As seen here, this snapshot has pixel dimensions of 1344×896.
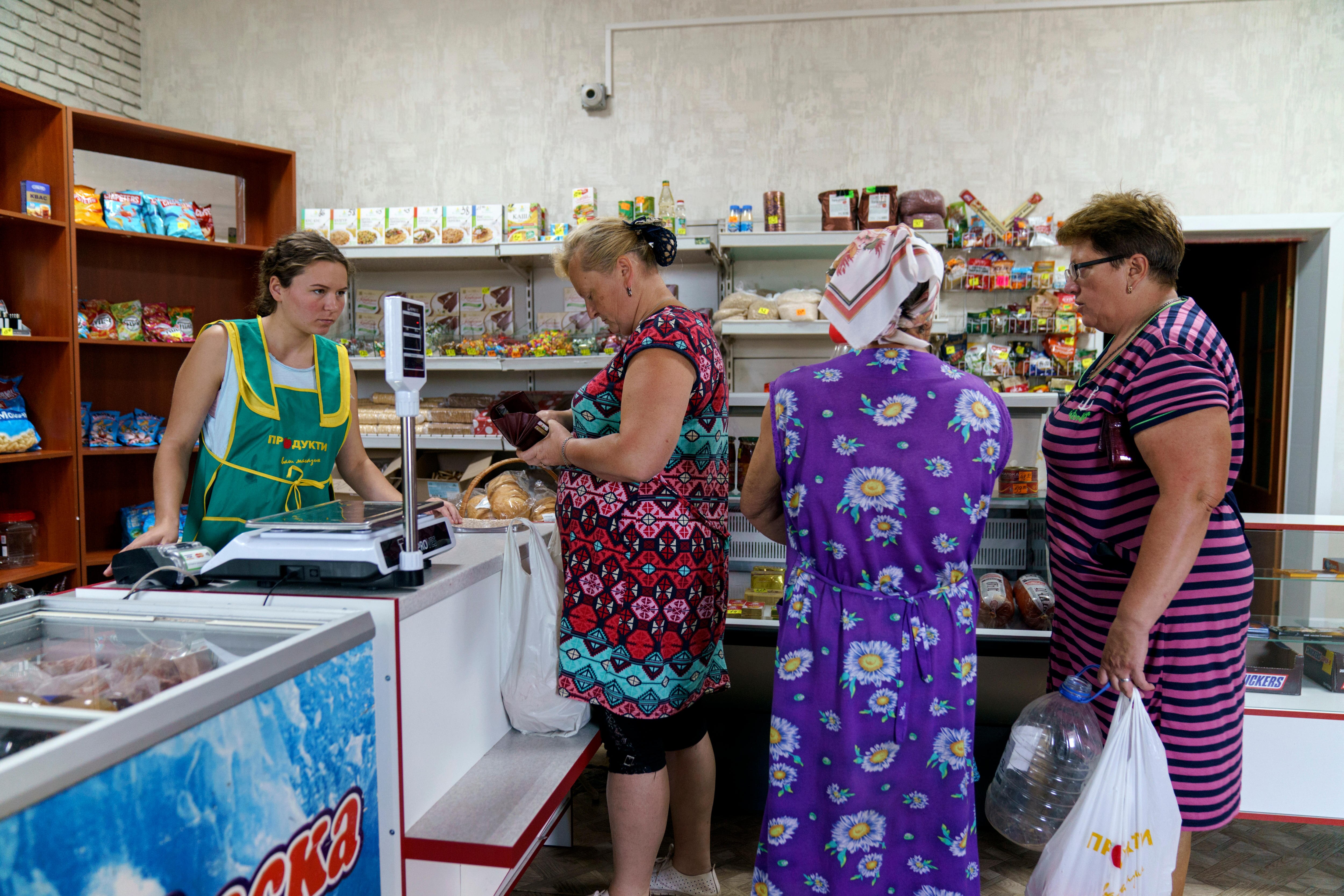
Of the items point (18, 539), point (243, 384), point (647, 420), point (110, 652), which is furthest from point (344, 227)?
point (110, 652)

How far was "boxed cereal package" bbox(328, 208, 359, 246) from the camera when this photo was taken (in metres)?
4.31

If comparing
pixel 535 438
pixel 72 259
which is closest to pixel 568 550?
pixel 535 438

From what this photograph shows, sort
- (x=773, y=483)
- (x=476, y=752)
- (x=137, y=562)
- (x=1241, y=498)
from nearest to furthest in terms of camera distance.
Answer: (x=137, y=562) → (x=773, y=483) → (x=476, y=752) → (x=1241, y=498)

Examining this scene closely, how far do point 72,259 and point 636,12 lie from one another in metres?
2.98

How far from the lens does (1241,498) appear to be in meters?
5.55

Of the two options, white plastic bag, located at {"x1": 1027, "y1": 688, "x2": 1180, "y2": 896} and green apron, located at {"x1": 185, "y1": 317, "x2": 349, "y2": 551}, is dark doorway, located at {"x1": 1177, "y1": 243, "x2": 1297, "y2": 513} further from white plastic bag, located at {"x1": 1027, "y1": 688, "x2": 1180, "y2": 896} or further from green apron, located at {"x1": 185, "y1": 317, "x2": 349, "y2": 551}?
green apron, located at {"x1": 185, "y1": 317, "x2": 349, "y2": 551}

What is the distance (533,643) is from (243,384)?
0.98m

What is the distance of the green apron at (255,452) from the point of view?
2.12 m

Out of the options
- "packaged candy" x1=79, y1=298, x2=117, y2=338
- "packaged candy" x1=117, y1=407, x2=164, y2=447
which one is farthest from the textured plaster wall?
"packaged candy" x1=117, y1=407, x2=164, y2=447

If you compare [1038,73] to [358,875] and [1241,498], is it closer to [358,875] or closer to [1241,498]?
[1241,498]

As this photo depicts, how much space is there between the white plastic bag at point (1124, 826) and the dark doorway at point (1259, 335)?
321 centimetres

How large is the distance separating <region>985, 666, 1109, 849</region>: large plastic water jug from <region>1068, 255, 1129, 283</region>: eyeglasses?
0.86m

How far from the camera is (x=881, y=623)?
1.52m

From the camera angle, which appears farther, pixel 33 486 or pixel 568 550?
pixel 33 486
